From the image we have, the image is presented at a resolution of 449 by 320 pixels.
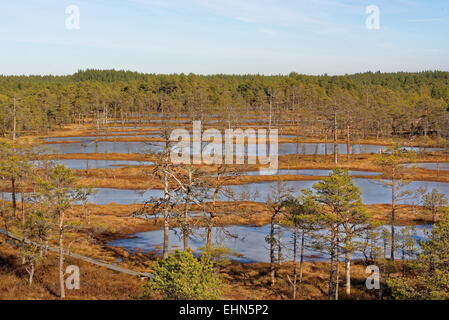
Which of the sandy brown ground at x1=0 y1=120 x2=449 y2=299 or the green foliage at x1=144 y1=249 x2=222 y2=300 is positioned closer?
the green foliage at x1=144 y1=249 x2=222 y2=300

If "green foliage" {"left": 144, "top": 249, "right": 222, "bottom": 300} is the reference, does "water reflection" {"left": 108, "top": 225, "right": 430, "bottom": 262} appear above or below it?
below

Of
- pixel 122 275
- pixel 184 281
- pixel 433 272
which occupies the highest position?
pixel 184 281

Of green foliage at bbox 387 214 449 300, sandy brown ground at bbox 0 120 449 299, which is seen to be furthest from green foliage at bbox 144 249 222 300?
green foliage at bbox 387 214 449 300

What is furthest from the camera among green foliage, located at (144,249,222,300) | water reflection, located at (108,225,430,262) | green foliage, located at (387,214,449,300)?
water reflection, located at (108,225,430,262)

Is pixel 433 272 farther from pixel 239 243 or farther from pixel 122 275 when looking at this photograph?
pixel 239 243

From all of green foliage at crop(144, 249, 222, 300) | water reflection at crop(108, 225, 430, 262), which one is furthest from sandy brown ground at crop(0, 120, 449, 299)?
green foliage at crop(144, 249, 222, 300)

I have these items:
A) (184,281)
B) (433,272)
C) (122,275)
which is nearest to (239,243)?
(122,275)

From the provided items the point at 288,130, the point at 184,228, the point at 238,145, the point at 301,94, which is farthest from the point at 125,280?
the point at 301,94

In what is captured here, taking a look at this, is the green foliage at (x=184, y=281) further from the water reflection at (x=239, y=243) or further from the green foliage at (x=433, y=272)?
the water reflection at (x=239, y=243)

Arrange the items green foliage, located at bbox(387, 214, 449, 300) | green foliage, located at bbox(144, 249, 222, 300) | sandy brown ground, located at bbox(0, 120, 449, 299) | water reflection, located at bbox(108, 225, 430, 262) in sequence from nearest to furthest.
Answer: green foliage, located at bbox(144, 249, 222, 300), green foliage, located at bbox(387, 214, 449, 300), sandy brown ground, located at bbox(0, 120, 449, 299), water reflection, located at bbox(108, 225, 430, 262)

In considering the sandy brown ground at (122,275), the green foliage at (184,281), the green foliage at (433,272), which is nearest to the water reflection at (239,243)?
the sandy brown ground at (122,275)

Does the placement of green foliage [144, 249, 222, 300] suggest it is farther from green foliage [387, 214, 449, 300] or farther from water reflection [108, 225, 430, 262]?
water reflection [108, 225, 430, 262]
